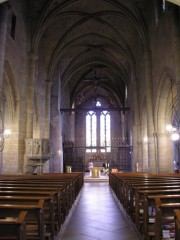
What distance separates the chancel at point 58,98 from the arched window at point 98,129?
429 inches

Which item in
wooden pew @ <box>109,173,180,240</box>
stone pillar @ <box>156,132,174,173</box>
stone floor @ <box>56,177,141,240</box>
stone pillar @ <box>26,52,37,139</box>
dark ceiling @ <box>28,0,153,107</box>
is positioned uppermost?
dark ceiling @ <box>28,0,153,107</box>

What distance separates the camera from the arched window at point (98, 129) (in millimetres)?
40281

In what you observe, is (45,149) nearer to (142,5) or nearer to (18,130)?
(18,130)

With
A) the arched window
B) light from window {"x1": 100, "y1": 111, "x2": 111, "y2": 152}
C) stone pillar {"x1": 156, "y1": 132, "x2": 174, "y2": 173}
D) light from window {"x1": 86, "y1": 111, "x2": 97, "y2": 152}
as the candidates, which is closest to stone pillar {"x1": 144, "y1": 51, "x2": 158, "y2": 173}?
stone pillar {"x1": 156, "y1": 132, "x2": 174, "y2": 173}

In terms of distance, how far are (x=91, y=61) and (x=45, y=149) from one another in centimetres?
1718

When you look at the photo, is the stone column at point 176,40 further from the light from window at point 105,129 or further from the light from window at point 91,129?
the light from window at point 91,129

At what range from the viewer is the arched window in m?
40.3

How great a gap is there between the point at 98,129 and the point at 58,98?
647 inches

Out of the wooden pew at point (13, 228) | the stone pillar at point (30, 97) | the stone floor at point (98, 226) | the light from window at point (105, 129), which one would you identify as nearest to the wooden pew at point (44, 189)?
the stone floor at point (98, 226)

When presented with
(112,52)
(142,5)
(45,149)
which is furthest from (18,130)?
(112,52)

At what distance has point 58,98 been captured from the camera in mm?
25344

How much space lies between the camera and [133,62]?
23047 mm

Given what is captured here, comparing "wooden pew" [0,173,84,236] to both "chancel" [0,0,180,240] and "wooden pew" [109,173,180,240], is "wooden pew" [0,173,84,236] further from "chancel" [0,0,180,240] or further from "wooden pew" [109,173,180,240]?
"wooden pew" [109,173,180,240]

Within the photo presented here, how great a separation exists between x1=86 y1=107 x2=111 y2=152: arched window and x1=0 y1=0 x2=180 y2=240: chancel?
10.9 meters
